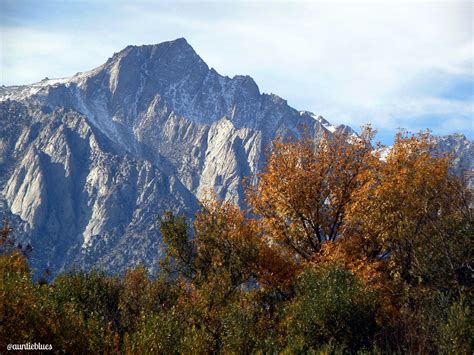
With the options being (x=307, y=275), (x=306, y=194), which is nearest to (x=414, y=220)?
(x=306, y=194)

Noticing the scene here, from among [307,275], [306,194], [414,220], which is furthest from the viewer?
[306,194]

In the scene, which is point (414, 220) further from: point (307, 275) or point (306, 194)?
point (307, 275)

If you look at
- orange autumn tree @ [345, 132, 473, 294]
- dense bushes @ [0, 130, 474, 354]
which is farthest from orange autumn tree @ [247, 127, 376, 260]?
orange autumn tree @ [345, 132, 473, 294]

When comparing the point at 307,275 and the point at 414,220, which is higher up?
the point at 414,220

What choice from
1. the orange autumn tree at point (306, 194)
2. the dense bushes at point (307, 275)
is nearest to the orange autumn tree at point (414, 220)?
the dense bushes at point (307, 275)

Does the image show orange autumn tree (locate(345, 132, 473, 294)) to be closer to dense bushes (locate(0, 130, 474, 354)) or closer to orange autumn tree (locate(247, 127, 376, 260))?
dense bushes (locate(0, 130, 474, 354))

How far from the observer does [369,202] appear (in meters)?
41.2

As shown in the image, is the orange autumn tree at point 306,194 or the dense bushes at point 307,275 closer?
the dense bushes at point 307,275

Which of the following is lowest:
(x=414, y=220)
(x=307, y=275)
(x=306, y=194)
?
(x=307, y=275)

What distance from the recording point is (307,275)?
34.4 meters

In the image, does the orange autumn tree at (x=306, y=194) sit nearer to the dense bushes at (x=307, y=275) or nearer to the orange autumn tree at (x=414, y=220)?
the dense bushes at (x=307, y=275)

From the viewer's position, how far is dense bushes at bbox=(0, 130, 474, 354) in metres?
25.5

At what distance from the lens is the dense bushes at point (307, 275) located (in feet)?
83.8

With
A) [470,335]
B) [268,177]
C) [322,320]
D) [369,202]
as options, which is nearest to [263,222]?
[268,177]
